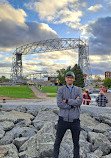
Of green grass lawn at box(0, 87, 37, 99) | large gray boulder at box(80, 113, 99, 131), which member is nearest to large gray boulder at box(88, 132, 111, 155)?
large gray boulder at box(80, 113, 99, 131)

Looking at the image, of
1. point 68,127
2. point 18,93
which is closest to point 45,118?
point 68,127

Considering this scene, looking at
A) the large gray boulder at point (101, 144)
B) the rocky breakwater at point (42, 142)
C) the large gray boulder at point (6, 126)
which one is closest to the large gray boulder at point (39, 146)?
the rocky breakwater at point (42, 142)

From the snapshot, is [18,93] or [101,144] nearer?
[101,144]

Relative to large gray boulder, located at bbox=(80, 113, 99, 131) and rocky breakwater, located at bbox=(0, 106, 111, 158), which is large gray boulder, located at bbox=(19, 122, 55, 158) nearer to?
rocky breakwater, located at bbox=(0, 106, 111, 158)

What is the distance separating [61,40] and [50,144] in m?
79.0

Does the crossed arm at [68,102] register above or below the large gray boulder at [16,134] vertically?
above

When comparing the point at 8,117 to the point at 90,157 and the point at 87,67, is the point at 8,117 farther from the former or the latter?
the point at 87,67

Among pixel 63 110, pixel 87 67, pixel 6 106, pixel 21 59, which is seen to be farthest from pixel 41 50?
pixel 63 110

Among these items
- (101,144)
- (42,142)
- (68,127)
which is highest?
(68,127)

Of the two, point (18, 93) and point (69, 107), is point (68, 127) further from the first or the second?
point (18, 93)

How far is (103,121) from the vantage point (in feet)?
22.4

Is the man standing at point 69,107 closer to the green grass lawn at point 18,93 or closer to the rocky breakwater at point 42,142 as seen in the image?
the rocky breakwater at point 42,142

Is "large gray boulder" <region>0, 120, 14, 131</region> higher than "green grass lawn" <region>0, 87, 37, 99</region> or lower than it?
higher

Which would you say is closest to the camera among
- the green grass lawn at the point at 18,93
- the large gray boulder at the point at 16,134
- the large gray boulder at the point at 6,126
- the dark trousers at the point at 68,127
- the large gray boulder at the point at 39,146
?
the dark trousers at the point at 68,127
